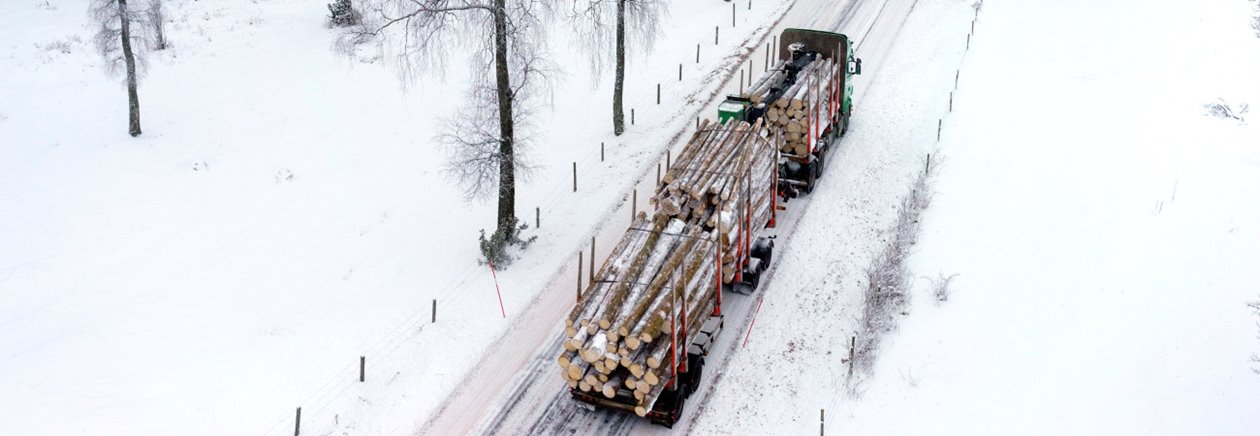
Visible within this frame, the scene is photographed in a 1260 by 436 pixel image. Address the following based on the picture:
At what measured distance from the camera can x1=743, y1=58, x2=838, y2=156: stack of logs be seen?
926 inches

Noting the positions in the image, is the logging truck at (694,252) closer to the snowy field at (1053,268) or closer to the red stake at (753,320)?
the red stake at (753,320)

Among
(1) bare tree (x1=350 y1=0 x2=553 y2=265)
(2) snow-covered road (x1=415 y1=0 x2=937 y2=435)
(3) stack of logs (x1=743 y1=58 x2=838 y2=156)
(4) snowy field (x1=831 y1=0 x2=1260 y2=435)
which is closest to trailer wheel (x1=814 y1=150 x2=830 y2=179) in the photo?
(3) stack of logs (x1=743 y1=58 x2=838 y2=156)

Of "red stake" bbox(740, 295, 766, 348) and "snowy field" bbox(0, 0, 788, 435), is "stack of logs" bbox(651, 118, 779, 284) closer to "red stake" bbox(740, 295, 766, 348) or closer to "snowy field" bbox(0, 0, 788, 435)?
"red stake" bbox(740, 295, 766, 348)

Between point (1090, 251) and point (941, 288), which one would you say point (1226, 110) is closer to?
point (1090, 251)

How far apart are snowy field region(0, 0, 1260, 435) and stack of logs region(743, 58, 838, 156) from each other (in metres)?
1.79

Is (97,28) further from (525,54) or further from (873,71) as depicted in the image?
(873,71)

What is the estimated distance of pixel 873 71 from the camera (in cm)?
3111

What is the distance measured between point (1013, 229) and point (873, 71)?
11.0 m

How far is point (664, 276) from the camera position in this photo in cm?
1655

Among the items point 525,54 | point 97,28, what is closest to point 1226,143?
point 525,54

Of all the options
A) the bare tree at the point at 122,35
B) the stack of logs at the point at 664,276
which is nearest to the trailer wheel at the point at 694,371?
the stack of logs at the point at 664,276

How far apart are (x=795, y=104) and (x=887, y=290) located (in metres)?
6.05

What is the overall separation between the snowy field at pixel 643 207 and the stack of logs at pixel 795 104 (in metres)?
1.79

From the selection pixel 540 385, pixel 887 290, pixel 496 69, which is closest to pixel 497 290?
pixel 540 385
